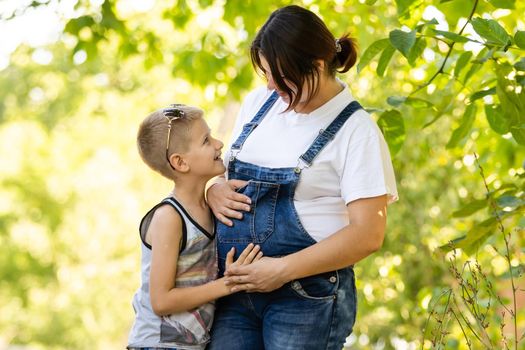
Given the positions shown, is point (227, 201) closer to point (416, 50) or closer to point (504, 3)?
point (416, 50)

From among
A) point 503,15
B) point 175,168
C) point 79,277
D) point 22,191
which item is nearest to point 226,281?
point 175,168

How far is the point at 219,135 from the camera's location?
12523 millimetres

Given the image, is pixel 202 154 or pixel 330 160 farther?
pixel 202 154

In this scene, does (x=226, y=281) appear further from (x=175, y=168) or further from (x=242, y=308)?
(x=175, y=168)

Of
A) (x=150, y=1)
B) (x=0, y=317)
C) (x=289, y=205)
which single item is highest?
(x=289, y=205)

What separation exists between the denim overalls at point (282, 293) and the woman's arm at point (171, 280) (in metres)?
0.07

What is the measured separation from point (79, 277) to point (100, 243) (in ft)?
4.10

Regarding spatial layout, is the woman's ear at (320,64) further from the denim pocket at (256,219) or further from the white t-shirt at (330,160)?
the denim pocket at (256,219)

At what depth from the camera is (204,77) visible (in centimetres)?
596

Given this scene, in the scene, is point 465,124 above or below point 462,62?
below

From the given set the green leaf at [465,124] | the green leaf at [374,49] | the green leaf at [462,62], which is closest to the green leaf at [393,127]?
the green leaf at [465,124]

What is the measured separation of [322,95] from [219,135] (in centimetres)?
1007

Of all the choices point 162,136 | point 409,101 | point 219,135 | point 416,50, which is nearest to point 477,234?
point 409,101

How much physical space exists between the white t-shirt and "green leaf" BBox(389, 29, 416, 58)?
7.6 inches
